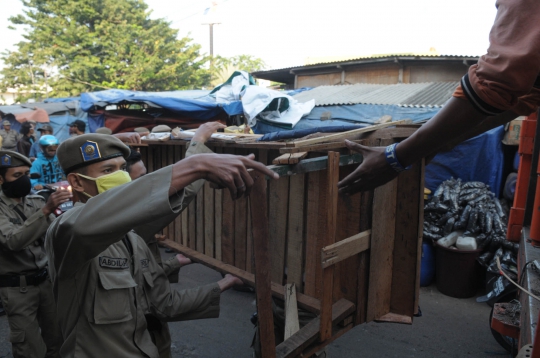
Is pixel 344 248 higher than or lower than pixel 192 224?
higher

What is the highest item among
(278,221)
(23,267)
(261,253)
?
(261,253)

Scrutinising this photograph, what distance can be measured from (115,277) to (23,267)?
217cm

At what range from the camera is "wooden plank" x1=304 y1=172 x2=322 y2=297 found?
223cm

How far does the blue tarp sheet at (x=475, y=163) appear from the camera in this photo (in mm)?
6227

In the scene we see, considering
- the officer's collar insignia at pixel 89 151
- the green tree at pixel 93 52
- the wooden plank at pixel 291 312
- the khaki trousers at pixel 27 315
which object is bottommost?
the khaki trousers at pixel 27 315

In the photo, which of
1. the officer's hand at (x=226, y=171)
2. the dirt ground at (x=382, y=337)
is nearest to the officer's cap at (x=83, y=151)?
the officer's hand at (x=226, y=171)

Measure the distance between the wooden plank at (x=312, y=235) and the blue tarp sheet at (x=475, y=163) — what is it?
4.83 meters

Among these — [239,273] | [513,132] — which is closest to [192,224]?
[239,273]

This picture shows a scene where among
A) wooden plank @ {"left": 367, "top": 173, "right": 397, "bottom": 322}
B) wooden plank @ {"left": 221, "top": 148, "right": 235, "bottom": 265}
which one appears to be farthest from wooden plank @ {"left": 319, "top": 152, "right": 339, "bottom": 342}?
wooden plank @ {"left": 221, "top": 148, "right": 235, "bottom": 265}

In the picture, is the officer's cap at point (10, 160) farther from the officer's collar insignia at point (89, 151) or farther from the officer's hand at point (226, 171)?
the officer's hand at point (226, 171)

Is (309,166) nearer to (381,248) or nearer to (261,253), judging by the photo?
(261,253)

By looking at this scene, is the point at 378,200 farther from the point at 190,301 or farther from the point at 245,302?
the point at 245,302

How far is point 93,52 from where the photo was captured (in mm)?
21625

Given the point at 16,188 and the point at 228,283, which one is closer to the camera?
the point at 228,283
